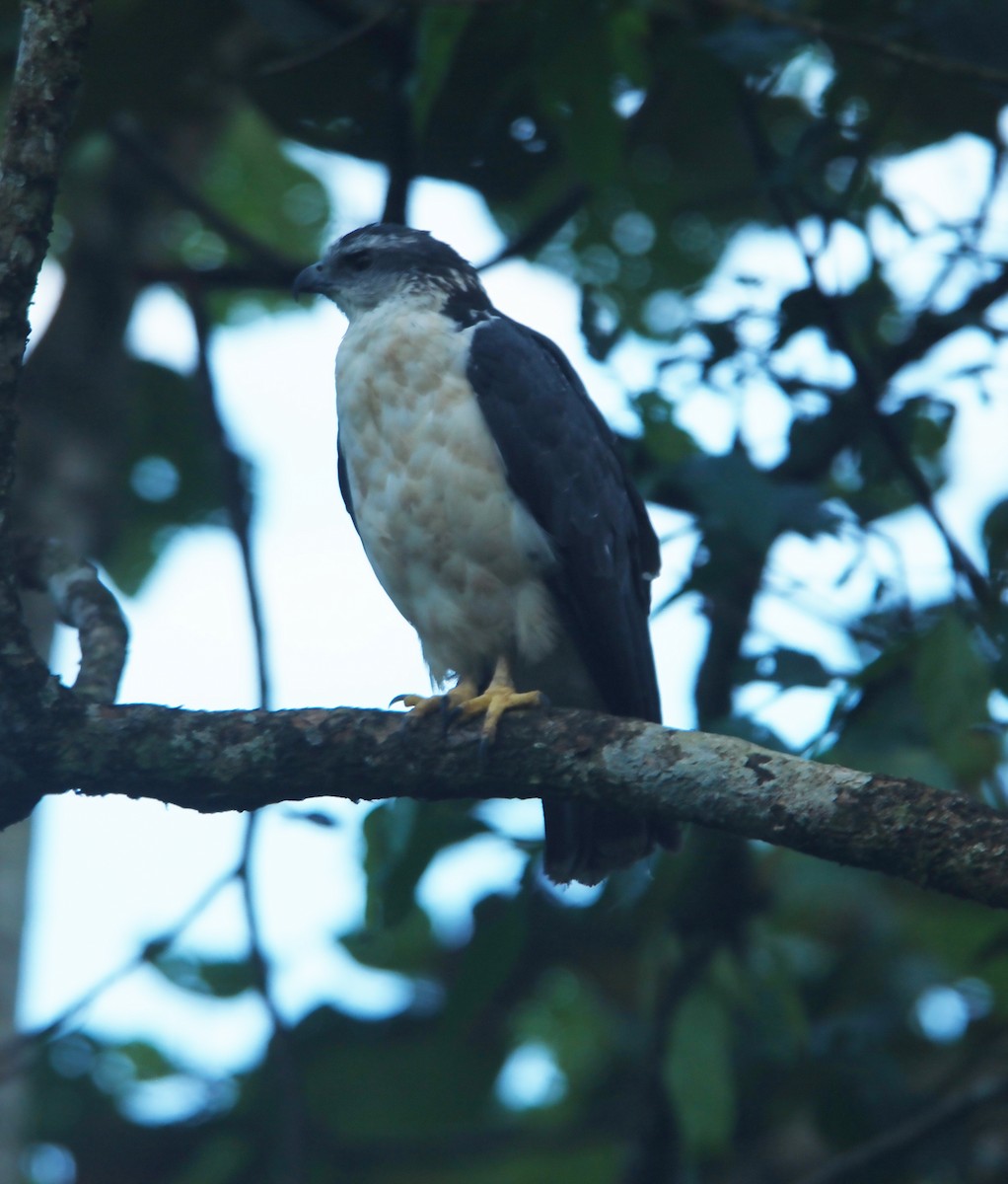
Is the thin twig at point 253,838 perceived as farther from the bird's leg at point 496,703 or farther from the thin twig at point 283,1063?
the bird's leg at point 496,703

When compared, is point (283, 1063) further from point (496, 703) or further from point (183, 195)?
point (183, 195)

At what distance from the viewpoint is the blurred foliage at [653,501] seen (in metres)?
4.35

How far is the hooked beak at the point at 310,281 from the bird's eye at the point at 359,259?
0.12m

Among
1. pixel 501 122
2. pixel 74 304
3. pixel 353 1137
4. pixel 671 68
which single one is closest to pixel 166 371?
pixel 74 304

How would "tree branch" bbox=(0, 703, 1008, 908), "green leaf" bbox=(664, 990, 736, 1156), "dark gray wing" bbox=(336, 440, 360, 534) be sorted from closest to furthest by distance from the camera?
1. "tree branch" bbox=(0, 703, 1008, 908)
2. "green leaf" bbox=(664, 990, 736, 1156)
3. "dark gray wing" bbox=(336, 440, 360, 534)

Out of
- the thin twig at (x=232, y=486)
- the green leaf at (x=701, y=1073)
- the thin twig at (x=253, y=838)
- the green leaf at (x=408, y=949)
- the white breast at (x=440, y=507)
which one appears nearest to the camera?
the white breast at (x=440, y=507)

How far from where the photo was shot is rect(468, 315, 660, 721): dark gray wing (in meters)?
4.27

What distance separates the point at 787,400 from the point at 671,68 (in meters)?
1.23

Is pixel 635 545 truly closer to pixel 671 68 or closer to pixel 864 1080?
pixel 671 68

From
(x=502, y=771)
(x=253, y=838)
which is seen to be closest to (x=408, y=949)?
(x=253, y=838)

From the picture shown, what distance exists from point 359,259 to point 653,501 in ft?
4.46

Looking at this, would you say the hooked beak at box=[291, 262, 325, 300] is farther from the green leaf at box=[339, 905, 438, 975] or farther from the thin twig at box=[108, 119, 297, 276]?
the green leaf at box=[339, 905, 438, 975]

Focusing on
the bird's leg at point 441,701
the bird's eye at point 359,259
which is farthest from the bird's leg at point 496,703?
the bird's eye at point 359,259

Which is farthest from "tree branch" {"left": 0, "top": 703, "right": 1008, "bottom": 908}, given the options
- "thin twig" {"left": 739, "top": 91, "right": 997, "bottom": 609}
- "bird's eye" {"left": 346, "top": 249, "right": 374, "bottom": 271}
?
"bird's eye" {"left": 346, "top": 249, "right": 374, "bottom": 271}
